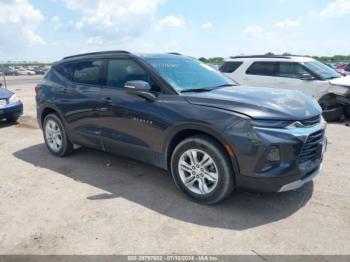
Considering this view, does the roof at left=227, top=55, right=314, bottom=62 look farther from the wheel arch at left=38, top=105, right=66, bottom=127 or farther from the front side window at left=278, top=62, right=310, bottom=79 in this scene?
the wheel arch at left=38, top=105, right=66, bottom=127

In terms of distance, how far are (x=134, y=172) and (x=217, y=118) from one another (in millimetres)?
1972

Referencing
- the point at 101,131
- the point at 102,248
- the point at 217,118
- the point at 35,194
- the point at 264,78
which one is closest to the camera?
the point at 102,248

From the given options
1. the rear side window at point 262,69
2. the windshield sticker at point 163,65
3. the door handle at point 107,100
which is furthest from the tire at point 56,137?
the rear side window at point 262,69

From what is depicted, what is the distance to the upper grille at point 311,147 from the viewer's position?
129 inches

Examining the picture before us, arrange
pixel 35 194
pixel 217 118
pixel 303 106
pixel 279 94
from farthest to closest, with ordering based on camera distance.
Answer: pixel 35 194 → pixel 279 94 → pixel 303 106 → pixel 217 118

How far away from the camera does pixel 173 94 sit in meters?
3.81

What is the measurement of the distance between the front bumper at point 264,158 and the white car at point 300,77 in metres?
5.36

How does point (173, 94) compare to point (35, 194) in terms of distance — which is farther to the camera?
point (35, 194)

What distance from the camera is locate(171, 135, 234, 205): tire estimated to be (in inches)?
135

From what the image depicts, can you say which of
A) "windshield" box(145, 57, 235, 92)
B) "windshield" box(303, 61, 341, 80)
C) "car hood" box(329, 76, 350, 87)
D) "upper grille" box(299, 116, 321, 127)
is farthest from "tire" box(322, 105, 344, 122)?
"upper grille" box(299, 116, 321, 127)

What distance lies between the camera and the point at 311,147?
3.39 meters

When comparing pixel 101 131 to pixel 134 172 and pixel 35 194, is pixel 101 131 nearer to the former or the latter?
pixel 134 172

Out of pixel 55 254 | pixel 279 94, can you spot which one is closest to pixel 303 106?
pixel 279 94

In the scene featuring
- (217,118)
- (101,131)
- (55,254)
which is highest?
(217,118)
